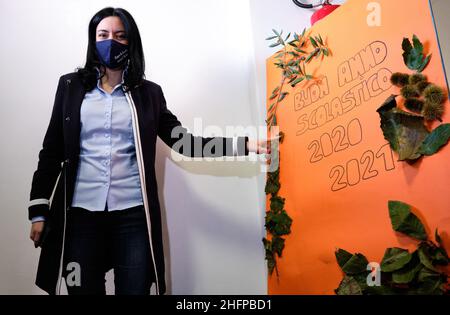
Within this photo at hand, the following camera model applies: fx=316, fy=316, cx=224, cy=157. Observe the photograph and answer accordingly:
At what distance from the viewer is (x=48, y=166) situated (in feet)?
3.56

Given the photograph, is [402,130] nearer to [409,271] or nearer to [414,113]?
Answer: [414,113]

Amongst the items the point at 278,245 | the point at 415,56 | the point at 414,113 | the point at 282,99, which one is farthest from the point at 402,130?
the point at 278,245

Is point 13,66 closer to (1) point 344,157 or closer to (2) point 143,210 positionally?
(2) point 143,210

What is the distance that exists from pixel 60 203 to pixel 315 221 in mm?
856

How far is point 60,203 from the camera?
1033 millimetres

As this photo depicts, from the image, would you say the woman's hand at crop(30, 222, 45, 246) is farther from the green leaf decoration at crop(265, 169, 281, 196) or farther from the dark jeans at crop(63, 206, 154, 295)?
the green leaf decoration at crop(265, 169, 281, 196)

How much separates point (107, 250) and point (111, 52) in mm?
693

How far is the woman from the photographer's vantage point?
1.01 meters

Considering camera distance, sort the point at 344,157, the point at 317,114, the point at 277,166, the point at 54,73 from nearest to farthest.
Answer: the point at 344,157 < the point at 317,114 < the point at 277,166 < the point at 54,73

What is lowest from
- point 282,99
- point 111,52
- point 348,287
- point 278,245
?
point 348,287

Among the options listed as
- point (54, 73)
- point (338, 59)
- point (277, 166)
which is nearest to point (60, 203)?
point (54, 73)

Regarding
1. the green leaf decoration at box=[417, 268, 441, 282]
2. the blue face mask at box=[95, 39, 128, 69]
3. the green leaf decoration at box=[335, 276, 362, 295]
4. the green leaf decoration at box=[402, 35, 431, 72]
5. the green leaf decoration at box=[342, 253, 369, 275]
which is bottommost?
the green leaf decoration at box=[335, 276, 362, 295]

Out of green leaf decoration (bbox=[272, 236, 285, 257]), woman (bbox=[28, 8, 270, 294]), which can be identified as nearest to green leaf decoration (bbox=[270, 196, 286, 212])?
green leaf decoration (bbox=[272, 236, 285, 257])

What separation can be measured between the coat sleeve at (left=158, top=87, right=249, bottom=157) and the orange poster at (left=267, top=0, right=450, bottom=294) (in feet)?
0.66
